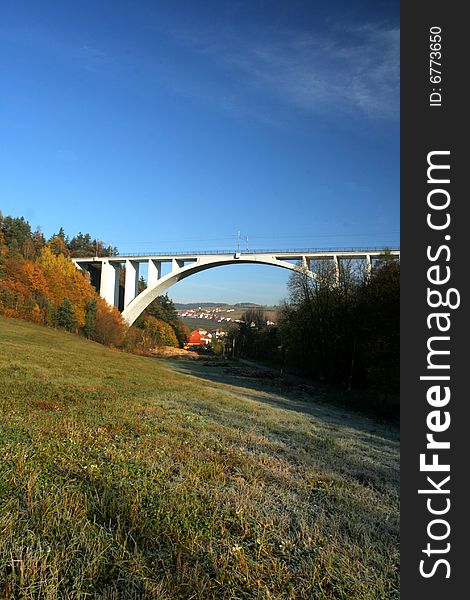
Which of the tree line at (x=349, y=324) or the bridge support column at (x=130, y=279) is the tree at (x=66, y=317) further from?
the tree line at (x=349, y=324)

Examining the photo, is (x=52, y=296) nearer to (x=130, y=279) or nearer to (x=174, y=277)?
(x=130, y=279)

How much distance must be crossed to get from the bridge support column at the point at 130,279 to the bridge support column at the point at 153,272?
404 cm

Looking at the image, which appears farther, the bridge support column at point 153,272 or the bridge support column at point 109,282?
the bridge support column at point 109,282

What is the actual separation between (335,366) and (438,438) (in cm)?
3786

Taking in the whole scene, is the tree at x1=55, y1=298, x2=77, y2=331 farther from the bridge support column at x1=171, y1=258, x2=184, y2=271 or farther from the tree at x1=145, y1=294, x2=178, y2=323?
the tree at x1=145, y1=294, x2=178, y2=323

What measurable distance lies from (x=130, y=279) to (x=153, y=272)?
574 cm

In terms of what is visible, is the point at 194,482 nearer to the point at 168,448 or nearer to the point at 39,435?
the point at 168,448

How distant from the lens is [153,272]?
64.4 m

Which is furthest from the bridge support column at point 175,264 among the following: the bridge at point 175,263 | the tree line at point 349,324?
the tree line at point 349,324

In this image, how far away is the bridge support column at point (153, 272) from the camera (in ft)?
210

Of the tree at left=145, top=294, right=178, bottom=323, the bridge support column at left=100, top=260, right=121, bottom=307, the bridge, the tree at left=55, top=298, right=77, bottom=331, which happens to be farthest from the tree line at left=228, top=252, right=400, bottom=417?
the tree at left=145, top=294, right=178, bottom=323

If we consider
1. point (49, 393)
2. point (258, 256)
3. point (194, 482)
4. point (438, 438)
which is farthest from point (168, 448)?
point (258, 256)

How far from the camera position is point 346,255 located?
184 feet

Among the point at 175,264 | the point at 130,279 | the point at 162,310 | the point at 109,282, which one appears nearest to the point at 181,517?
the point at 175,264
